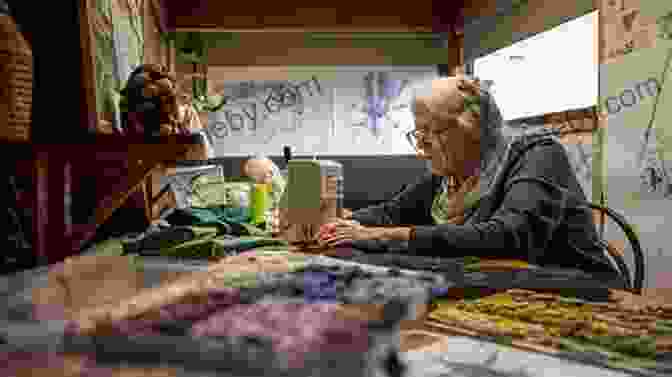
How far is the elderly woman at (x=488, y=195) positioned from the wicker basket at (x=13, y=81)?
0.60 m

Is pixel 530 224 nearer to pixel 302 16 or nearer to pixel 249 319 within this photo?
pixel 249 319

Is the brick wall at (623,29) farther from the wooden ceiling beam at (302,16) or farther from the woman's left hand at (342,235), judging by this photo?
the woman's left hand at (342,235)

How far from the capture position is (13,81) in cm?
82

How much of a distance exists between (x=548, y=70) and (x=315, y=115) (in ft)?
7.33

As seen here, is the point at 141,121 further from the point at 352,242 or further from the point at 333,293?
the point at 333,293

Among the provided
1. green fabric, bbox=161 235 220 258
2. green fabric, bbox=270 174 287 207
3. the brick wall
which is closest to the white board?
the brick wall

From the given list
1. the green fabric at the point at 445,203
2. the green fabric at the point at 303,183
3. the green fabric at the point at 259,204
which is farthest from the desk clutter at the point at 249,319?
the green fabric at the point at 259,204

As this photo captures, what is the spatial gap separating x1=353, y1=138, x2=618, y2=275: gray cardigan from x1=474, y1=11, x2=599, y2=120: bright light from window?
88.5 inches

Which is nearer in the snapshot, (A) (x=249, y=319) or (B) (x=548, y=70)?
(A) (x=249, y=319)

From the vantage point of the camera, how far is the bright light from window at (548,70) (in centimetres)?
360

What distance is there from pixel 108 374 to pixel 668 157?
3.10 metres

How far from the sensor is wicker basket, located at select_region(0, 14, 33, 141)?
2.66ft

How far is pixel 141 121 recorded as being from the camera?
121 cm

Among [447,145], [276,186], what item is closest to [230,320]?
[447,145]
